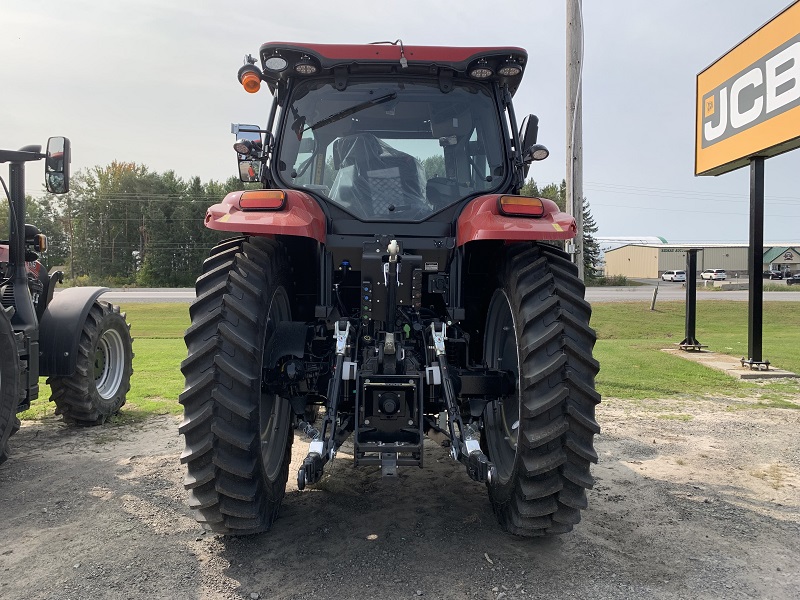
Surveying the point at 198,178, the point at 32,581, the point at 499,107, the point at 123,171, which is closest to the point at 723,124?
the point at 499,107

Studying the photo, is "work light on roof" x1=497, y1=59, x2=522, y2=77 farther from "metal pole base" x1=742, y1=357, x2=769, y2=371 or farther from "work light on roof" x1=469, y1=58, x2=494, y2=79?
"metal pole base" x1=742, y1=357, x2=769, y2=371

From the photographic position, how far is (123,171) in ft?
171

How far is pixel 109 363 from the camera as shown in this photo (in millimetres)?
6688

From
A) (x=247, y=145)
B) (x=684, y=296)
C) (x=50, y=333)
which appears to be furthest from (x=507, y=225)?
(x=684, y=296)

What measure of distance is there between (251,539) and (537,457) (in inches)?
65.1

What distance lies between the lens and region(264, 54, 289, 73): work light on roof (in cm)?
375

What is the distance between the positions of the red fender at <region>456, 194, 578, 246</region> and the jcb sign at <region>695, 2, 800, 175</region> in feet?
23.0

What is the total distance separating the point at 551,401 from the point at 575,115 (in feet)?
20.6

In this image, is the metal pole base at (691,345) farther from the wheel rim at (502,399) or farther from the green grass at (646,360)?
the wheel rim at (502,399)

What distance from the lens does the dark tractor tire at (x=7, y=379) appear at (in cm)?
446

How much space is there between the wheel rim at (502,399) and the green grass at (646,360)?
3651 mm

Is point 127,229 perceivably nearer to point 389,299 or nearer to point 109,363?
point 109,363

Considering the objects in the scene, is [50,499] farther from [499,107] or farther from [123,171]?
[123,171]

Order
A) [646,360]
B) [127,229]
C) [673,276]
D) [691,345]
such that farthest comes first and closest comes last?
[673,276] → [127,229] → [691,345] → [646,360]
